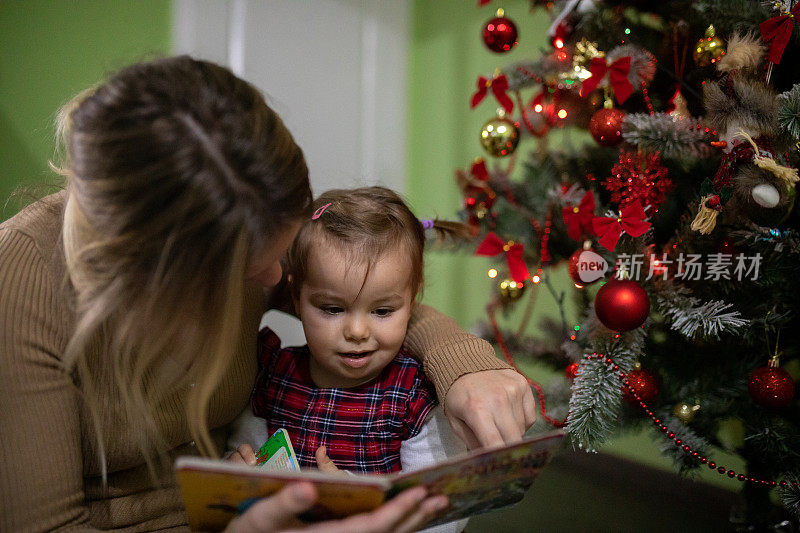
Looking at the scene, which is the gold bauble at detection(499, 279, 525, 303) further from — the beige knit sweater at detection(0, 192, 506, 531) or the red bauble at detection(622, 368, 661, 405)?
the beige knit sweater at detection(0, 192, 506, 531)

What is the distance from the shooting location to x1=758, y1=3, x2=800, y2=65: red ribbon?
2.79ft

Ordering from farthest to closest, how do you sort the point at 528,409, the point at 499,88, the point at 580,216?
1. the point at 499,88
2. the point at 580,216
3. the point at 528,409

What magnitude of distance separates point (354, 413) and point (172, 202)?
1.59ft

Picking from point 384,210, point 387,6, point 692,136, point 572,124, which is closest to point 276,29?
point 387,6

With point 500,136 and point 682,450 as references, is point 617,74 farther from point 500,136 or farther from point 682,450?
point 682,450

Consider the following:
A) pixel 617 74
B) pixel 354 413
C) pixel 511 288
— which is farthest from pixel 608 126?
pixel 354 413

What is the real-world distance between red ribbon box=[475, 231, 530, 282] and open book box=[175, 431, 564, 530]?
2.05 ft

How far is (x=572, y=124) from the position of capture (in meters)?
1.25

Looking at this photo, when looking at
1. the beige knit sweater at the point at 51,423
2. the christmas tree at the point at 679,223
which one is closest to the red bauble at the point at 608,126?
the christmas tree at the point at 679,223

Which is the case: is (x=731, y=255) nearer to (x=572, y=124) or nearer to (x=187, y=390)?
(x=572, y=124)

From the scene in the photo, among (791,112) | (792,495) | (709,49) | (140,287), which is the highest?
(709,49)

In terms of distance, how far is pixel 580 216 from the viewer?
3.56ft

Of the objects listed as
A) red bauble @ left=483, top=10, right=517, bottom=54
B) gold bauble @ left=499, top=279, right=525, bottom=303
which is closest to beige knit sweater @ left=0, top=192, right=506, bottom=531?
gold bauble @ left=499, top=279, right=525, bottom=303

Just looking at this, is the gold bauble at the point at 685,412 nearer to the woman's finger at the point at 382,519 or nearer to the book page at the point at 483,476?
the book page at the point at 483,476
